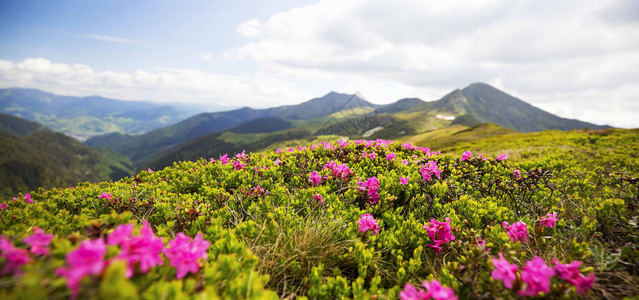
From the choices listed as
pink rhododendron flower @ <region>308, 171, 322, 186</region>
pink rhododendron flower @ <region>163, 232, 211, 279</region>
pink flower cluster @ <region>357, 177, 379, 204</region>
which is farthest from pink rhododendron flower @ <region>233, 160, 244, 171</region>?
pink rhododendron flower @ <region>163, 232, 211, 279</region>

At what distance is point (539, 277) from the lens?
2160 mm

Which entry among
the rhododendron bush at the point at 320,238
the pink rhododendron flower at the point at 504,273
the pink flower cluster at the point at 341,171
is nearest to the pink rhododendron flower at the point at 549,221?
the rhododendron bush at the point at 320,238

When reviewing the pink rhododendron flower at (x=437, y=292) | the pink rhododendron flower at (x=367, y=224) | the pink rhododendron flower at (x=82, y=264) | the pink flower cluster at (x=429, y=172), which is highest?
the pink rhododendron flower at (x=82, y=264)

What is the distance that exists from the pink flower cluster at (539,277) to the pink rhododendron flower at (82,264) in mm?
2741

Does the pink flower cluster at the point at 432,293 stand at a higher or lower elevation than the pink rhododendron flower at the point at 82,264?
lower

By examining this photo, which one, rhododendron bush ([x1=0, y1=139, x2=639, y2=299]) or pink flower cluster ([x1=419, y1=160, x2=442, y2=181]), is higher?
pink flower cluster ([x1=419, y1=160, x2=442, y2=181])

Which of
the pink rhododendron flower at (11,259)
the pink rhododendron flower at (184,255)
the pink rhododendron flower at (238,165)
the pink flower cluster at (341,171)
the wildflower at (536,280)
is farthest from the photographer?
the pink rhododendron flower at (238,165)

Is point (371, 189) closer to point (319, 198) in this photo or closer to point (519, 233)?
point (319, 198)

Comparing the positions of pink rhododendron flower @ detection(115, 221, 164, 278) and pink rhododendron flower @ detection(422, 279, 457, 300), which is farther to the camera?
pink rhododendron flower @ detection(422, 279, 457, 300)

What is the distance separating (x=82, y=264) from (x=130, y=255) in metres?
0.36

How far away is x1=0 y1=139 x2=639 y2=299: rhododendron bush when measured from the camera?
176cm

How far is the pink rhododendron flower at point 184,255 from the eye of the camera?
1999mm

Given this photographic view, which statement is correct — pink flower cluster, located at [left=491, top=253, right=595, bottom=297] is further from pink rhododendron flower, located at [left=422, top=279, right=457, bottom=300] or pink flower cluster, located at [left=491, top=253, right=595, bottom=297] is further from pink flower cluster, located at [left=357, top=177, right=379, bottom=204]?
pink flower cluster, located at [left=357, top=177, right=379, bottom=204]

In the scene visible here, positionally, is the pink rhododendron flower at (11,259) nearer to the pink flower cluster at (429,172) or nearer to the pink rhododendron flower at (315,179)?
the pink rhododendron flower at (315,179)
